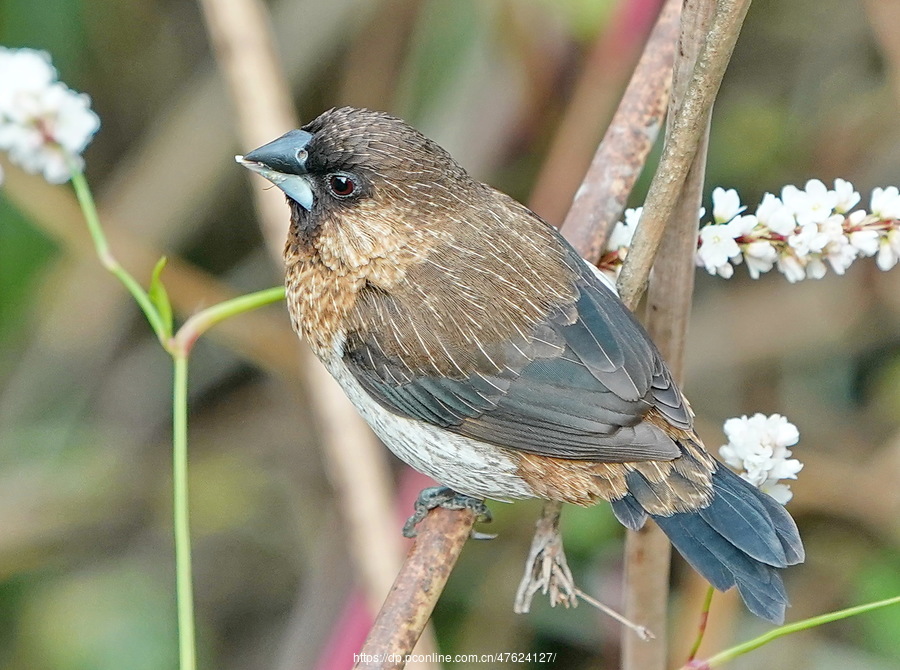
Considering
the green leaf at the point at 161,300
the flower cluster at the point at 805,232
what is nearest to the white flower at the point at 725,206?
the flower cluster at the point at 805,232

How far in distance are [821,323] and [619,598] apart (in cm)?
113

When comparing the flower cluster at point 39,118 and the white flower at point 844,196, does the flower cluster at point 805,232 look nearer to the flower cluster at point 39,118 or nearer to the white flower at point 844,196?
the white flower at point 844,196

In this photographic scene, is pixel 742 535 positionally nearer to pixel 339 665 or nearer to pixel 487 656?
pixel 339 665

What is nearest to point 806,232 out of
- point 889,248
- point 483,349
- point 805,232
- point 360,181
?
point 805,232

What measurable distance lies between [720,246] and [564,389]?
1.35 ft

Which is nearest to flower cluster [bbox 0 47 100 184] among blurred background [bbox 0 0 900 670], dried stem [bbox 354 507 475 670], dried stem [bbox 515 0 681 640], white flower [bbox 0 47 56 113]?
white flower [bbox 0 47 56 113]

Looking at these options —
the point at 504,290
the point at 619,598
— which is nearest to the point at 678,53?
the point at 504,290

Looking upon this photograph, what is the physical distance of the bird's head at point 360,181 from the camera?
2.21 m

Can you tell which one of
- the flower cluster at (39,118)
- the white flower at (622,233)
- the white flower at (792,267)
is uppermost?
the white flower at (622,233)

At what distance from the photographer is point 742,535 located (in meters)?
1.97

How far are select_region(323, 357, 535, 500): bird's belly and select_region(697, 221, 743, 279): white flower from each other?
57 centimetres

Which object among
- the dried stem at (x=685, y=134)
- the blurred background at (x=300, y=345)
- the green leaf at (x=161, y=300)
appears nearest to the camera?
the dried stem at (x=685, y=134)

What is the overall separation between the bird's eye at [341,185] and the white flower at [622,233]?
1.86ft

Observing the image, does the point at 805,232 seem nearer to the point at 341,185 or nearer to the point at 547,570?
the point at 547,570
